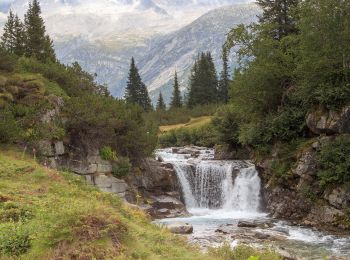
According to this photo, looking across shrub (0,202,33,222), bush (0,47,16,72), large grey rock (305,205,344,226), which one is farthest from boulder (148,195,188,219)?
shrub (0,202,33,222)

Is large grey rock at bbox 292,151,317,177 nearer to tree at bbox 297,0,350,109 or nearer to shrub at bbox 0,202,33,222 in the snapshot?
tree at bbox 297,0,350,109

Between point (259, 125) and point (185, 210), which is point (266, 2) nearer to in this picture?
point (259, 125)

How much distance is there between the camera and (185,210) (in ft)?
103

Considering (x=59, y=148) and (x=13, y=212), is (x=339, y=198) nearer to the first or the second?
(x=59, y=148)

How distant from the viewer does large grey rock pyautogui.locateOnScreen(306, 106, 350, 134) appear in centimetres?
2597

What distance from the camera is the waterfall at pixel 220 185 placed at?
106 feet

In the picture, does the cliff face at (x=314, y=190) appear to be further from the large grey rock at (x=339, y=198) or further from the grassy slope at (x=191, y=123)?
the grassy slope at (x=191, y=123)

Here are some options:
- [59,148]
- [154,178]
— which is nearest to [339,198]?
[154,178]

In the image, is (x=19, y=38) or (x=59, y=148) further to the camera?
(x=19, y=38)

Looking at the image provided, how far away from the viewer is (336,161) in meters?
25.1

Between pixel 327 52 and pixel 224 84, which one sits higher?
pixel 224 84

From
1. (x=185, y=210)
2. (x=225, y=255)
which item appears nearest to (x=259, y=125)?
(x=185, y=210)

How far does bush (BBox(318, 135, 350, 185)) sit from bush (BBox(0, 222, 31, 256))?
18.6m

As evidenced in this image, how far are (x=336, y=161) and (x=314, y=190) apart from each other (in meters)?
2.43
